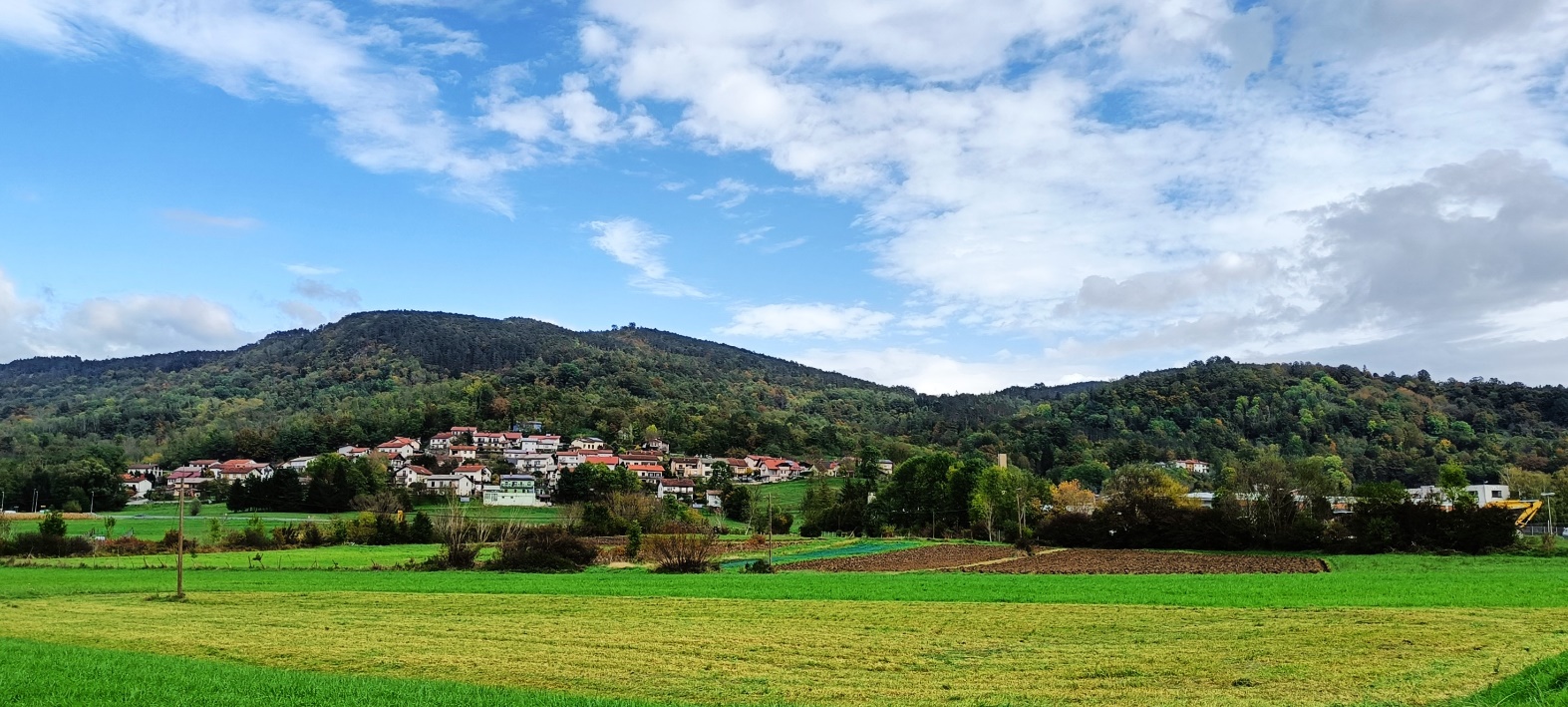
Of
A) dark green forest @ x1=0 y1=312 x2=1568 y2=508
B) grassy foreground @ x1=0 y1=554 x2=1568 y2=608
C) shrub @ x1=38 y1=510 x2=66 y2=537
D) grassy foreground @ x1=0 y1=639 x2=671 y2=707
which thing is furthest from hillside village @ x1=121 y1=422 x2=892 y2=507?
grassy foreground @ x1=0 y1=639 x2=671 y2=707

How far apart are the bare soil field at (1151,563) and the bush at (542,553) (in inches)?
825

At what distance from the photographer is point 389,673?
607 inches

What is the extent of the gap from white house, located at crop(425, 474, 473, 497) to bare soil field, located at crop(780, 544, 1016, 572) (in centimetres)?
7185

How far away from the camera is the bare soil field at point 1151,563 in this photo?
45.0 metres

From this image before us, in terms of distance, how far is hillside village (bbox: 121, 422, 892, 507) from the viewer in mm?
117188

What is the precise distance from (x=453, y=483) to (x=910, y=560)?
269ft

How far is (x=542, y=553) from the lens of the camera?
48.8 meters

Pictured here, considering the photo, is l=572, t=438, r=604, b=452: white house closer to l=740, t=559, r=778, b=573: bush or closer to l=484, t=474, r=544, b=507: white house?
l=484, t=474, r=544, b=507: white house

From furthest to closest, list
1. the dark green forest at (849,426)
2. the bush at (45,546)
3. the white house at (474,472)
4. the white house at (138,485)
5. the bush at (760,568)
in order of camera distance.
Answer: the dark green forest at (849,426) → the white house at (474,472) → the white house at (138,485) → the bush at (45,546) → the bush at (760,568)

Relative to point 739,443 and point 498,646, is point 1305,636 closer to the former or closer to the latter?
point 498,646

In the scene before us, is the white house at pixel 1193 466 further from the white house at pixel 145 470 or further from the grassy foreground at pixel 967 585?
the white house at pixel 145 470

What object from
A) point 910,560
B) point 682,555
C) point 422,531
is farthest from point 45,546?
point 910,560

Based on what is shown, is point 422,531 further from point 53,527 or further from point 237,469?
point 237,469

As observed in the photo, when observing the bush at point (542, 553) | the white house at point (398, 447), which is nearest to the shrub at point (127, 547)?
the bush at point (542, 553)
